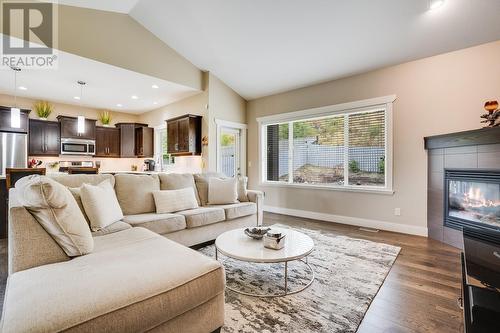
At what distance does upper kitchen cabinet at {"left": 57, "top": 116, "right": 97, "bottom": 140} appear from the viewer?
5844 mm

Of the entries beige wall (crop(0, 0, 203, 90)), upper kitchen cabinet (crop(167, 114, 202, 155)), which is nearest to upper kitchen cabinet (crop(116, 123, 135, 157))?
upper kitchen cabinet (crop(167, 114, 202, 155))

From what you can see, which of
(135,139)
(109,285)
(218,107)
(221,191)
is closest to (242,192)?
(221,191)

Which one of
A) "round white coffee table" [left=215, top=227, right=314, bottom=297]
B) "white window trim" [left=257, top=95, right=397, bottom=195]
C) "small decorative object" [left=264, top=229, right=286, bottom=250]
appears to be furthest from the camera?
"white window trim" [left=257, top=95, right=397, bottom=195]

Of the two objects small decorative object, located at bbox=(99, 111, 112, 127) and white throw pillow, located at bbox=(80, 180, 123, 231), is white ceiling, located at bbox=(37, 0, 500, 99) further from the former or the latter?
small decorative object, located at bbox=(99, 111, 112, 127)

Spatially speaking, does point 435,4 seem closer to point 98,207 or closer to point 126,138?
point 98,207

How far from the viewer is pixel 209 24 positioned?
3832mm

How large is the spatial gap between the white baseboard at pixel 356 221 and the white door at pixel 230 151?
1.35 meters

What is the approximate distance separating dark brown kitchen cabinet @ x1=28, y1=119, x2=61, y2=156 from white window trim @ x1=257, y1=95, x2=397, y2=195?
16.5ft

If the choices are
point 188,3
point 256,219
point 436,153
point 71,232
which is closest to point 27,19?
point 188,3

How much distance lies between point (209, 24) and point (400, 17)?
2.75m

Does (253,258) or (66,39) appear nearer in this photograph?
(253,258)

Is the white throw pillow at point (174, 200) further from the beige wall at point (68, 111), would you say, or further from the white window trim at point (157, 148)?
the beige wall at point (68, 111)

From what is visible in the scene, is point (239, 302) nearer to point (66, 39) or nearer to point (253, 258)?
point (253, 258)

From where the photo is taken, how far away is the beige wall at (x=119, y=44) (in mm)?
3570
